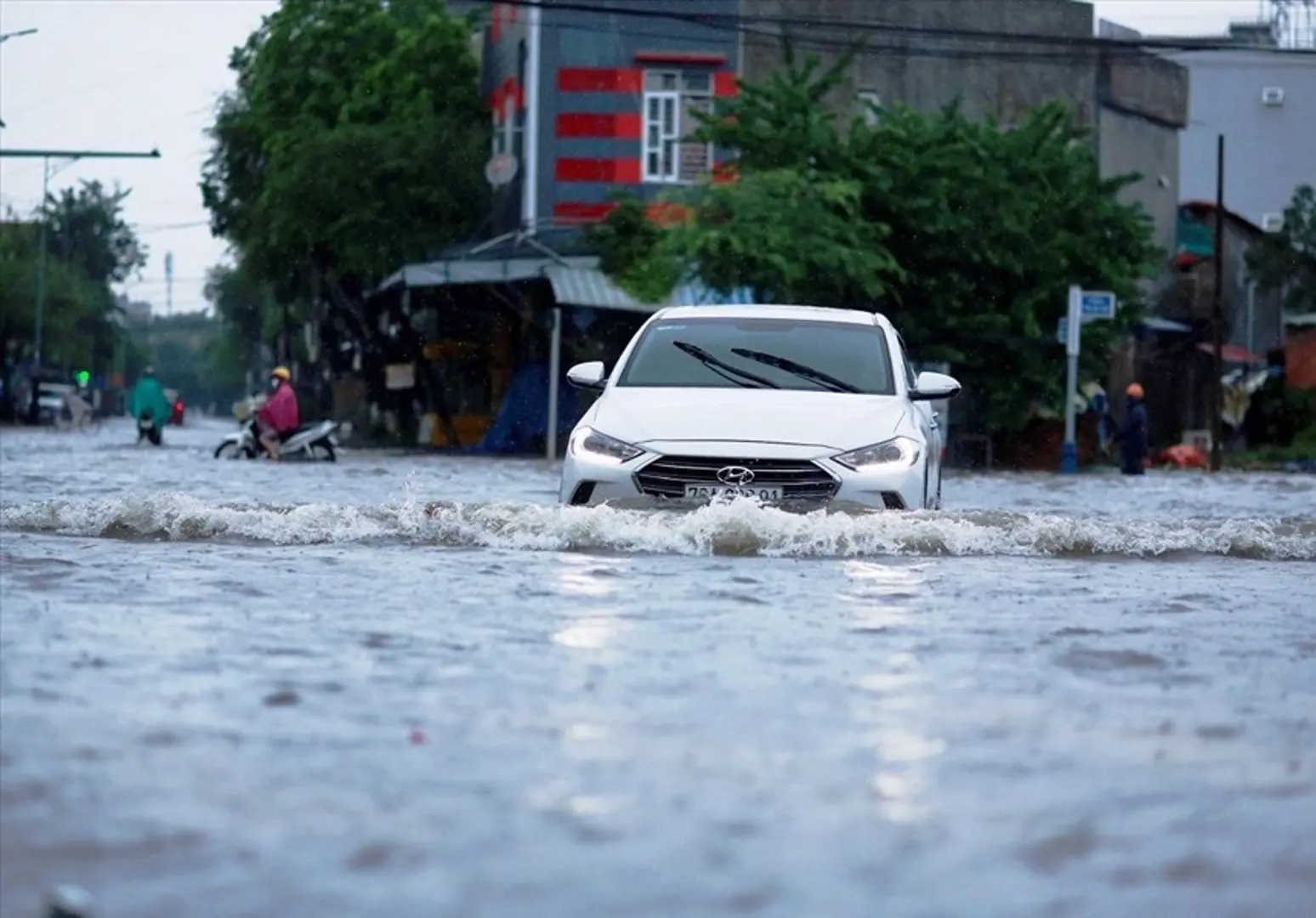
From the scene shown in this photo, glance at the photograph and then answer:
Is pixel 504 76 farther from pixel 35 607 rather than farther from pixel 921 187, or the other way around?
pixel 35 607

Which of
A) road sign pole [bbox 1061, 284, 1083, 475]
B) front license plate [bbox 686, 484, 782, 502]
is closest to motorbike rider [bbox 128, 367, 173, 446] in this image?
road sign pole [bbox 1061, 284, 1083, 475]

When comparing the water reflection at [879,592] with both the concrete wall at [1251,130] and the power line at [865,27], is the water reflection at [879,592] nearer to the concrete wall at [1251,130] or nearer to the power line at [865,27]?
the power line at [865,27]

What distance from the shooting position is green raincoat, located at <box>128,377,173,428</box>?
45.5 meters

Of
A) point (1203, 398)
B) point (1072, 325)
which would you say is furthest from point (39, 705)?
point (1203, 398)

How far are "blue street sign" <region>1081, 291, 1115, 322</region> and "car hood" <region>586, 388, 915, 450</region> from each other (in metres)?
21.9

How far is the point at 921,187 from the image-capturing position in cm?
3759

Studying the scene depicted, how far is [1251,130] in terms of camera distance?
69875mm

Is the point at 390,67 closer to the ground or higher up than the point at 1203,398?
higher up

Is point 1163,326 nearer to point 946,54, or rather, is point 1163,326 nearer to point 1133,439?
point 946,54

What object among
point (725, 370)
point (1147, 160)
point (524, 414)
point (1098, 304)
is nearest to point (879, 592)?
point (725, 370)

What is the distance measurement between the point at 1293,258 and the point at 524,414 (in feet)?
85.5

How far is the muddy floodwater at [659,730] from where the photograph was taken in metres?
4.15

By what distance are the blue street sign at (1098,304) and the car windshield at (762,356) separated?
20.7 meters

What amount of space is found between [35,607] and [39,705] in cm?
258
